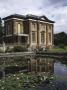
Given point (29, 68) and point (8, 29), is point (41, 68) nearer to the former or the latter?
point (29, 68)

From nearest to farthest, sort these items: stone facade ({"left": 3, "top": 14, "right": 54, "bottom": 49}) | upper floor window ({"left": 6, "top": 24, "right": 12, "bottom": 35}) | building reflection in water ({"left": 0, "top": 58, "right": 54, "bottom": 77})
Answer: building reflection in water ({"left": 0, "top": 58, "right": 54, "bottom": 77})
stone facade ({"left": 3, "top": 14, "right": 54, "bottom": 49})
upper floor window ({"left": 6, "top": 24, "right": 12, "bottom": 35})

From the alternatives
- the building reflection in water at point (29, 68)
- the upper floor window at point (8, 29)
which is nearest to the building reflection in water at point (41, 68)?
the building reflection in water at point (29, 68)

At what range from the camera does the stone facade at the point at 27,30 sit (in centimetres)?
6303

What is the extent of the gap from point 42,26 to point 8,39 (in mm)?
10799

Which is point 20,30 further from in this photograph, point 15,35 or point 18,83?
point 18,83

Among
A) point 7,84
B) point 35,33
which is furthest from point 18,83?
point 35,33

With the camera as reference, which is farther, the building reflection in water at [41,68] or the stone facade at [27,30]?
the stone facade at [27,30]

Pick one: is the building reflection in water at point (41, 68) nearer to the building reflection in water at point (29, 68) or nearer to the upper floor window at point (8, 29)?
the building reflection in water at point (29, 68)

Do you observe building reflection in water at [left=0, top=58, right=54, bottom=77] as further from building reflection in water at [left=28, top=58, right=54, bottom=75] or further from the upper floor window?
the upper floor window

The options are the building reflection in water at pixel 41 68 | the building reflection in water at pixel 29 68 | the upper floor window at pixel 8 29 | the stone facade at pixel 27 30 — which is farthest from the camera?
the upper floor window at pixel 8 29

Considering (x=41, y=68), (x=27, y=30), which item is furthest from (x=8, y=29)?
(x=41, y=68)

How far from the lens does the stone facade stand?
6303 centimetres

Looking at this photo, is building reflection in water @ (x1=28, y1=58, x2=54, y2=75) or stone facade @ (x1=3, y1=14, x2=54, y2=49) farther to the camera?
stone facade @ (x1=3, y1=14, x2=54, y2=49)

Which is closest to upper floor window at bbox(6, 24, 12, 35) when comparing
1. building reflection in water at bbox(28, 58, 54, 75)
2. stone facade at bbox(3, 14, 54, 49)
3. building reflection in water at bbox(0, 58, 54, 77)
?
stone facade at bbox(3, 14, 54, 49)
